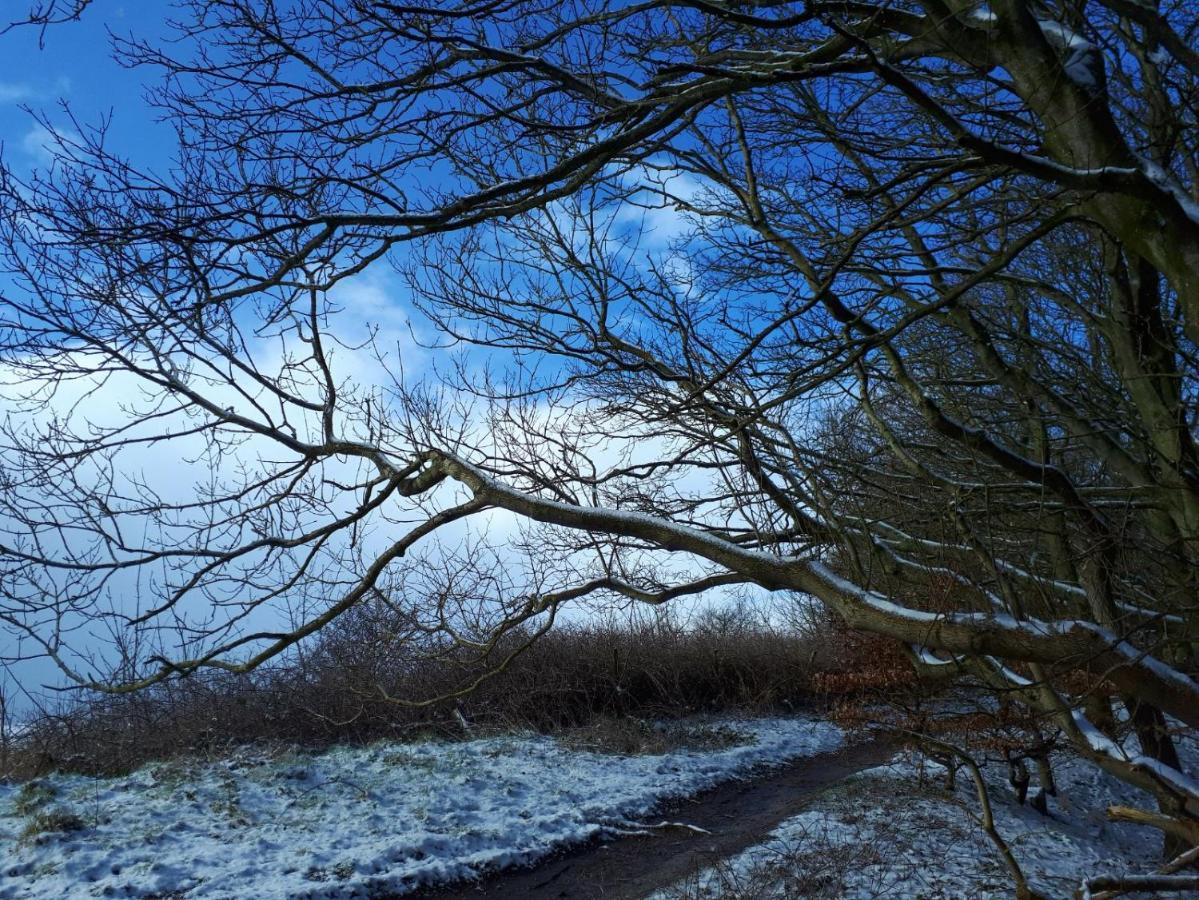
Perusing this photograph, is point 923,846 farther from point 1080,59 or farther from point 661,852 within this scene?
point 1080,59

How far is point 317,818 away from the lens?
830 cm

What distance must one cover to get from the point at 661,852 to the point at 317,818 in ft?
11.3

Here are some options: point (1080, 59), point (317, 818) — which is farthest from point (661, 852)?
point (1080, 59)

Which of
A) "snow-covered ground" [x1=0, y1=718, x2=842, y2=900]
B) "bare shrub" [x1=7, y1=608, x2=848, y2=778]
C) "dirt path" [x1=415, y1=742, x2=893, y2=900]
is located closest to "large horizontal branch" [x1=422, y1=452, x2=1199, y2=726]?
"bare shrub" [x1=7, y1=608, x2=848, y2=778]

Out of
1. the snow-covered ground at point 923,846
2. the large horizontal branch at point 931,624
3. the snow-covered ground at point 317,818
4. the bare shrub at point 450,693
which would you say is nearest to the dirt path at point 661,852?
the snow-covered ground at point 317,818

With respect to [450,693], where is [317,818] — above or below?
below

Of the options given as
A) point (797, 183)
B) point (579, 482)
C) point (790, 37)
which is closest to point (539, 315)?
point (579, 482)

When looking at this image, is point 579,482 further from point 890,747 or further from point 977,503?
point 890,747

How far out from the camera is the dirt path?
23.4 ft

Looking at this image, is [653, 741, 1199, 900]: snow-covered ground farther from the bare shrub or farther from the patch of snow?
the patch of snow

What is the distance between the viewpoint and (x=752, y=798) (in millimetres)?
10742

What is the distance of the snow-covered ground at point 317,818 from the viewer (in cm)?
669

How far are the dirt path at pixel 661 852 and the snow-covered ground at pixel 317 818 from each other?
0.21 m

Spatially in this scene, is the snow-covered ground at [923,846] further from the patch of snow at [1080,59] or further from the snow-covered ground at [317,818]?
the patch of snow at [1080,59]
